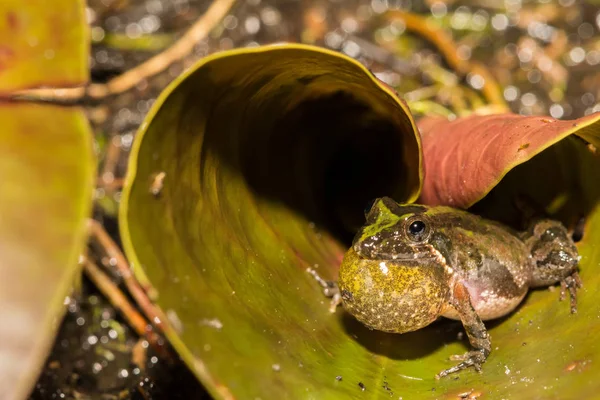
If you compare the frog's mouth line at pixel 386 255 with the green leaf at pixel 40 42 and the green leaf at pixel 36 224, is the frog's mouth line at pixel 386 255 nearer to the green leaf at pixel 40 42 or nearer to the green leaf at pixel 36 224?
the green leaf at pixel 36 224

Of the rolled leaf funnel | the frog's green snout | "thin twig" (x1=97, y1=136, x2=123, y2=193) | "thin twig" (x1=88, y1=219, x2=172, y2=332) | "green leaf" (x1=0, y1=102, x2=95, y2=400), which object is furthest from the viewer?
"thin twig" (x1=97, y1=136, x2=123, y2=193)

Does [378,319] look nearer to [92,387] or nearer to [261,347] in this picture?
[261,347]

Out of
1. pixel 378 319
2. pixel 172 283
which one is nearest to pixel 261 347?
pixel 172 283

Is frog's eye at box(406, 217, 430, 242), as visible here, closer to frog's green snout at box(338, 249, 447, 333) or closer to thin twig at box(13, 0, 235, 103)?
frog's green snout at box(338, 249, 447, 333)

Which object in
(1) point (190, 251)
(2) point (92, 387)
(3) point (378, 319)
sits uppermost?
(1) point (190, 251)

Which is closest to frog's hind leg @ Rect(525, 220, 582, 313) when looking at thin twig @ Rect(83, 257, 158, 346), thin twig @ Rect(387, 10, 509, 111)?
thin twig @ Rect(387, 10, 509, 111)

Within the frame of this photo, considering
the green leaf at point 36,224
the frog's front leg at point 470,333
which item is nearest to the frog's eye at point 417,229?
the frog's front leg at point 470,333
